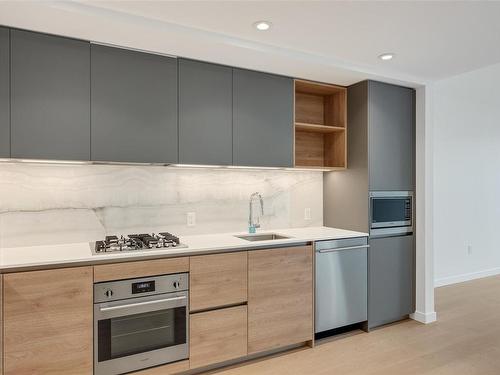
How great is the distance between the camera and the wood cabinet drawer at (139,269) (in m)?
2.15

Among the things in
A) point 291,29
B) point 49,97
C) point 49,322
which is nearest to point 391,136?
point 291,29

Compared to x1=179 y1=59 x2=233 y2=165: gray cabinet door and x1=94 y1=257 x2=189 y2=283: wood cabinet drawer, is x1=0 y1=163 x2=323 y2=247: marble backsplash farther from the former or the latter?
x1=94 y1=257 x2=189 y2=283: wood cabinet drawer

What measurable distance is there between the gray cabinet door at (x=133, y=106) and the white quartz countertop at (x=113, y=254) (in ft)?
2.24

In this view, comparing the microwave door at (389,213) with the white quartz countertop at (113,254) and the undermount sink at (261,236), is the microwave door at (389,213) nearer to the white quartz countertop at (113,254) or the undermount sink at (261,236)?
the white quartz countertop at (113,254)

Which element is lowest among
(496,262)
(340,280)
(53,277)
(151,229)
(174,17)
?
(496,262)

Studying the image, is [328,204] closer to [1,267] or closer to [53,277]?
[53,277]

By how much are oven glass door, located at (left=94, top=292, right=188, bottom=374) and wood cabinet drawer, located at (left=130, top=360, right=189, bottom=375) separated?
4 centimetres

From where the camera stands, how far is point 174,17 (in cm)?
221

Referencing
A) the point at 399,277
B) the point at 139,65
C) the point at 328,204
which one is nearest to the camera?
the point at 139,65

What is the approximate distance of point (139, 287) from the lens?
7.36ft

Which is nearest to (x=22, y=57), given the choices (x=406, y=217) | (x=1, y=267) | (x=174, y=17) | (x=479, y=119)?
(x=174, y=17)

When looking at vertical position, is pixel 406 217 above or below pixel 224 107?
below

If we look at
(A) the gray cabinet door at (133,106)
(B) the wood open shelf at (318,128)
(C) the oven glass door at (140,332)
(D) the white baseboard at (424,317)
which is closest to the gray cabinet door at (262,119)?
(B) the wood open shelf at (318,128)

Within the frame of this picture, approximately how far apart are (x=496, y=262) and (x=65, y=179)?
615cm
